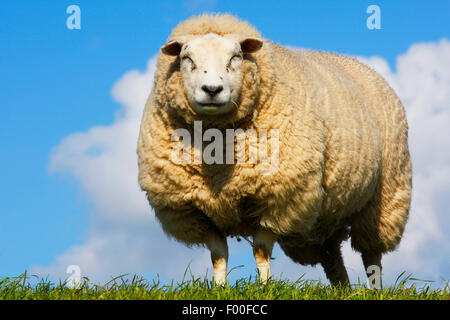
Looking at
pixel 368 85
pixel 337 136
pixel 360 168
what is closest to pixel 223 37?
pixel 337 136

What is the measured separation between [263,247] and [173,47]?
1.94 m

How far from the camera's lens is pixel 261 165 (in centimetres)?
588

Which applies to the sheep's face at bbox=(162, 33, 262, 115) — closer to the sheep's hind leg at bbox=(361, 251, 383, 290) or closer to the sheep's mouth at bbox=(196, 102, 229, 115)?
the sheep's mouth at bbox=(196, 102, 229, 115)

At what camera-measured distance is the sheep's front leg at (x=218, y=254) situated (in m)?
6.30

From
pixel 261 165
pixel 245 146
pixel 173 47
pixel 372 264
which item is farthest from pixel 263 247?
pixel 372 264

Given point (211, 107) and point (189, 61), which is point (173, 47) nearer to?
point (189, 61)

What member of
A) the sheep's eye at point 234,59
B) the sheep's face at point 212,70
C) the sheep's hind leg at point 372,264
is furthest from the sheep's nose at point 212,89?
the sheep's hind leg at point 372,264

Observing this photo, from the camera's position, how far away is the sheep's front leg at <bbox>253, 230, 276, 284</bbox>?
621 cm

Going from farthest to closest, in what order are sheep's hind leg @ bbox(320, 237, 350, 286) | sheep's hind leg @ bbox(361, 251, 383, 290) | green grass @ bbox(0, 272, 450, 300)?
sheep's hind leg @ bbox(320, 237, 350, 286) < sheep's hind leg @ bbox(361, 251, 383, 290) < green grass @ bbox(0, 272, 450, 300)

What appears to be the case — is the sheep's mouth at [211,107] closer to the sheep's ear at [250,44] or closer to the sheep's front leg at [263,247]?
the sheep's ear at [250,44]

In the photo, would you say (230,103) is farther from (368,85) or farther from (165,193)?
(368,85)

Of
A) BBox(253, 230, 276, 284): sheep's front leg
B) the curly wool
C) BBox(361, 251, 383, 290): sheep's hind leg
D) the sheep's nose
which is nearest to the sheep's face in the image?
the sheep's nose

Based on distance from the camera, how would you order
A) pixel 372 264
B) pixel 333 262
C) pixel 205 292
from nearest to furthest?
pixel 205 292 < pixel 372 264 < pixel 333 262

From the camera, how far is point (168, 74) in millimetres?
6000
